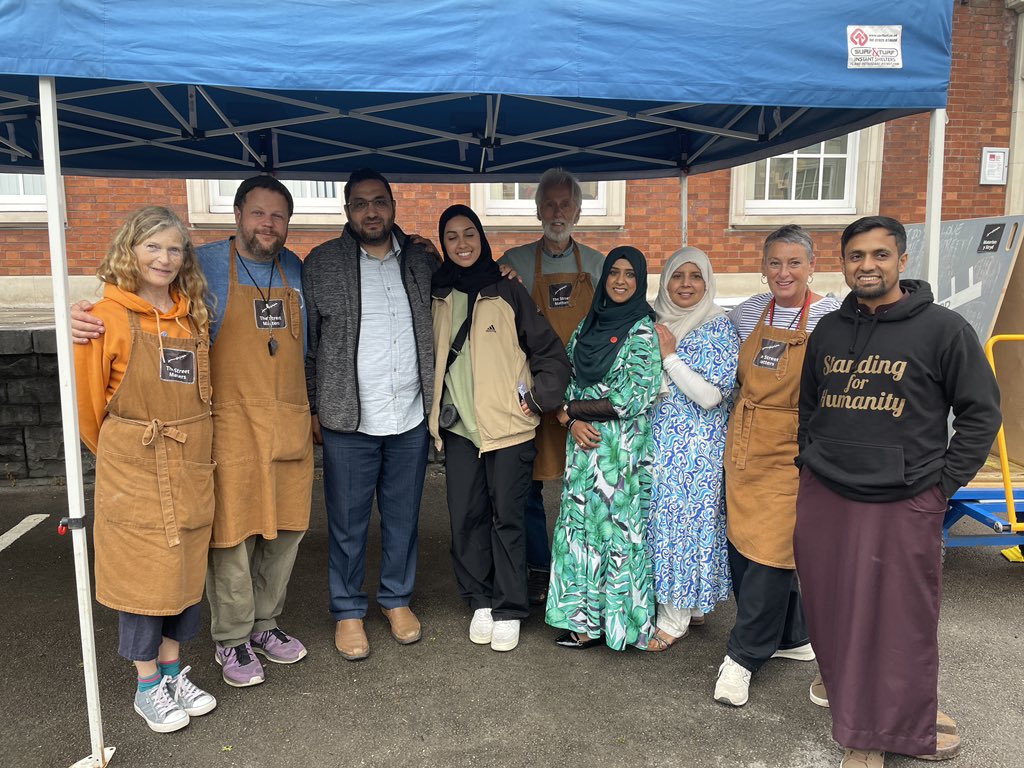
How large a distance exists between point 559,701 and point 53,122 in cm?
261

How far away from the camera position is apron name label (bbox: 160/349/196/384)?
8.11 ft

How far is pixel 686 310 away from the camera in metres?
3.03

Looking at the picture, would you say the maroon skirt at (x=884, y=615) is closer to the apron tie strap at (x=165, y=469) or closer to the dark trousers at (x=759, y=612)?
the dark trousers at (x=759, y=612)

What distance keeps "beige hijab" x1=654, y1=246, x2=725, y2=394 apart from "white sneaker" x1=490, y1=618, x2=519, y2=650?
1210 mm

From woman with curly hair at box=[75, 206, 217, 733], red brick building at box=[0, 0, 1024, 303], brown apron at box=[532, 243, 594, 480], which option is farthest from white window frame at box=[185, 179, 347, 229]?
woman with curly hair at box=[75, 206, 217, 733]

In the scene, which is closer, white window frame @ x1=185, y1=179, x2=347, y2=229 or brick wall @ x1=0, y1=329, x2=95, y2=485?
brick wall @ x1=0, y1=329, x2=95, y2=485

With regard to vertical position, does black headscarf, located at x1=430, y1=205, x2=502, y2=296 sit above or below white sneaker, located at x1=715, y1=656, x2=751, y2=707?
above

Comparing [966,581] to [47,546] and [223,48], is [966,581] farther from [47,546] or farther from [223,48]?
[47,546]

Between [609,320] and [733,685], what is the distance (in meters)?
1.47

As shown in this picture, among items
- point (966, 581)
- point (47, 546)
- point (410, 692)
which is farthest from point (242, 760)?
point (966, 581)

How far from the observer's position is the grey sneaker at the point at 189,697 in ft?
8.89

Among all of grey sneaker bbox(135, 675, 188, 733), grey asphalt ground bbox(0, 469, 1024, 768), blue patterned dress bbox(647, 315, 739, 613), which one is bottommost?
grey asphalt ground bbox(0, 469, 1024, 768)

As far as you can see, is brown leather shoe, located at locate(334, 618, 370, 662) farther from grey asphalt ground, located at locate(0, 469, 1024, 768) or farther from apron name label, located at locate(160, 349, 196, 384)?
apron name label, located at locate(160, 349, 196, 384)

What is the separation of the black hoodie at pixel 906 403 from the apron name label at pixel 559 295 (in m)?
1.53
